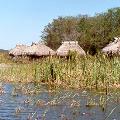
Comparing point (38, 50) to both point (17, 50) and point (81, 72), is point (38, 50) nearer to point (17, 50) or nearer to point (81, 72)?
point (17, 50)

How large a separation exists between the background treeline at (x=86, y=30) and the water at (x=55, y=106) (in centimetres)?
4043

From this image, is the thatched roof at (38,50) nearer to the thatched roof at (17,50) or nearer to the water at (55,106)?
the thatched roof at (17,50)

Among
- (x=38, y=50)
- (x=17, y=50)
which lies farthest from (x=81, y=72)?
(x=17, y=50)

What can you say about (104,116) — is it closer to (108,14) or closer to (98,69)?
(98,69)

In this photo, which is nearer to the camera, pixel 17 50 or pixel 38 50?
pixel 38 50

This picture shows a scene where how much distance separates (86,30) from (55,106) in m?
56.6

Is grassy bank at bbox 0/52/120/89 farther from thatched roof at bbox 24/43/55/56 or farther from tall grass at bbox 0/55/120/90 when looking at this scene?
thatched roof at bbox 24/43/55/56

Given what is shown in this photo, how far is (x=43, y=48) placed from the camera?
2251 inches

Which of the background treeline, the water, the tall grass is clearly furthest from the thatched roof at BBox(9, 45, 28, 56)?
the water

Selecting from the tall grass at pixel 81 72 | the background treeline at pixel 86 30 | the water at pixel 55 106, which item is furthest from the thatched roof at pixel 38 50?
the water at pixel 55 106

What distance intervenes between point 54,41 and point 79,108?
199 ft

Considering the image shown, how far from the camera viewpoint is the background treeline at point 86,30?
2424 inches

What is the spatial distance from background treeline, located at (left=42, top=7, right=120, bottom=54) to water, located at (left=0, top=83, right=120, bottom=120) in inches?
1592

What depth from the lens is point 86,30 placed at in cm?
7138
